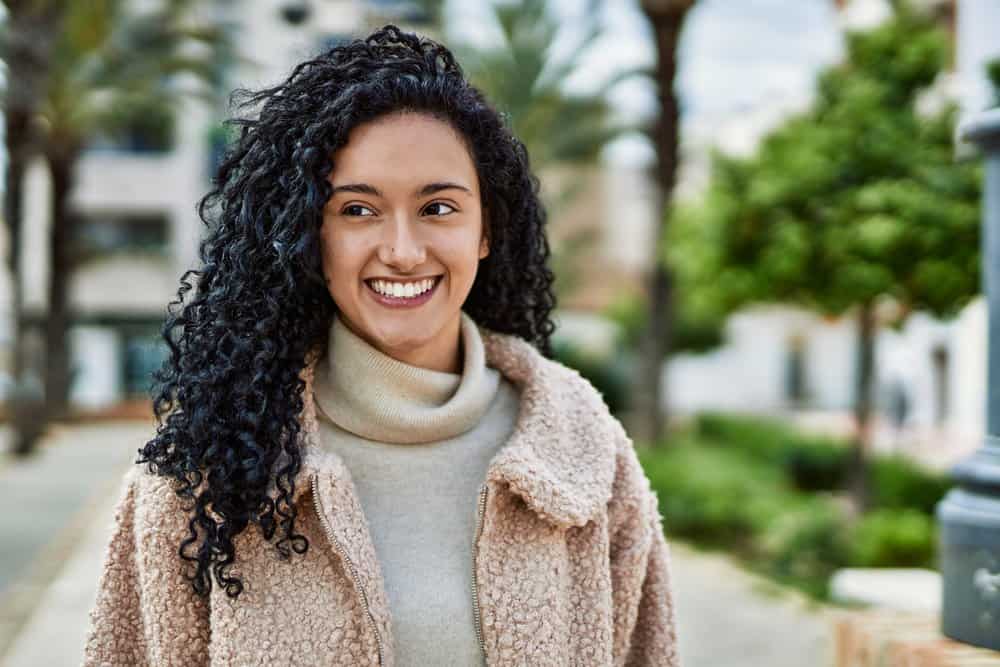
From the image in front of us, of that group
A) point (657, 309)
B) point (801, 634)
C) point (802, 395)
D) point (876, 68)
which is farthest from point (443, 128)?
point (802, 395)

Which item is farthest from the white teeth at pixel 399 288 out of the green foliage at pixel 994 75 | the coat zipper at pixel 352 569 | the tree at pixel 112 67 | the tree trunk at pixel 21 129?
the tree at pixel 112 67

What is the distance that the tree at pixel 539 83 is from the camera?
600 inches

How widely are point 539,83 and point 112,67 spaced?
829 centimetres

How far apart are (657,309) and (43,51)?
9535mm

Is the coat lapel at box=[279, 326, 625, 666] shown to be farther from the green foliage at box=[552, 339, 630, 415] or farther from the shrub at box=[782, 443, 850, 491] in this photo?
the green foliage at box=[552, 339, 630, 415]

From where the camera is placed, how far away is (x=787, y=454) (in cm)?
1475

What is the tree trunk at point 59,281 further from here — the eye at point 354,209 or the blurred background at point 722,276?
the eye at point 354,209

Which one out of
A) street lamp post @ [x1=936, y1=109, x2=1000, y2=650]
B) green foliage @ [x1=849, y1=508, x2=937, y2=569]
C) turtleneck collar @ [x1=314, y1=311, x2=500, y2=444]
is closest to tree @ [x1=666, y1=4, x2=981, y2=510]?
green foliage @ [x1=849, y1=508, x2=937, y2=569]

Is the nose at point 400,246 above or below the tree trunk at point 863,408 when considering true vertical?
above

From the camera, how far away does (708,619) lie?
24.9 feet

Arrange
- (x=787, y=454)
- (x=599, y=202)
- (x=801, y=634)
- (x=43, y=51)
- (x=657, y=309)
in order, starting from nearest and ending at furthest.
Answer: (x=801, y=634)
(x=657, y=309)
(x=787, y=454)
(x=43, y=51)
(x=599, y=202)

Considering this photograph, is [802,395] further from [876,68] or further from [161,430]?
[161,430]

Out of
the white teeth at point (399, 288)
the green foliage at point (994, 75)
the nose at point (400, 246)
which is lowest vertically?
the white teeth at point (399, 288)

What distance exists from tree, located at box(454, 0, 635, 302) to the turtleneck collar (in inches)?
515
